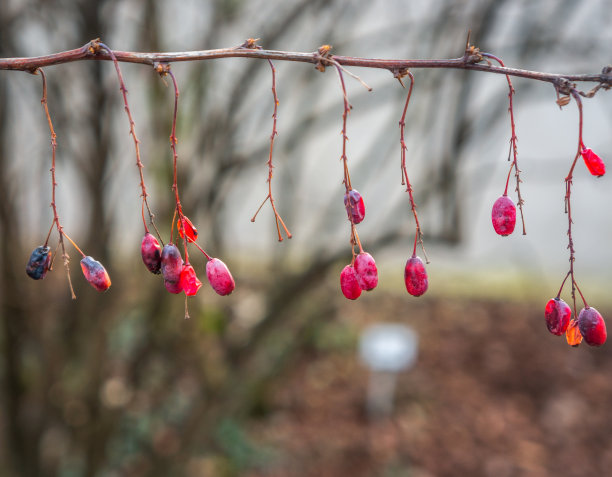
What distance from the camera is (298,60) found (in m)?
0.97

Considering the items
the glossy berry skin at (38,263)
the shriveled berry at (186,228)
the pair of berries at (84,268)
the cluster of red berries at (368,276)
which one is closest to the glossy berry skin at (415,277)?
the cluster of red berries at (368,276)

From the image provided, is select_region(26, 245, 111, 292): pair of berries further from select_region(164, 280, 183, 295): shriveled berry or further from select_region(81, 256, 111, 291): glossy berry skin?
select_region(164, 280, 183, 295): shriveled berry

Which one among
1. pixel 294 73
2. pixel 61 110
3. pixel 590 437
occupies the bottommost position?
pixel 590 437

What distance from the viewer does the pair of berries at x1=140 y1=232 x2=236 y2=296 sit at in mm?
1180

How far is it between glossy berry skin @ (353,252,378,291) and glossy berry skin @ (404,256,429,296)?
63 mm

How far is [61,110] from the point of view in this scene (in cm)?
329

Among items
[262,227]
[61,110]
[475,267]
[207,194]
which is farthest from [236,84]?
[475,267]

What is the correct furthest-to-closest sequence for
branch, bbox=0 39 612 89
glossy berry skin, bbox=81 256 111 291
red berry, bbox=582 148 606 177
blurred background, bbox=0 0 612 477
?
1. blurred background, bbox=0 0 612 477
2. glossy berry skin, bbox=81 256 111 291
3. red berry, bbox=582 148 606 177
4. branch, bbox=0 39 612 89

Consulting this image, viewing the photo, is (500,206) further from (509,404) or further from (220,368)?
(509,404)

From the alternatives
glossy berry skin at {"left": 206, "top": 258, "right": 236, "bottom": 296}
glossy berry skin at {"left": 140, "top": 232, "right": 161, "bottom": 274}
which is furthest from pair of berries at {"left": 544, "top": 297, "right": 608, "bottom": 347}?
glossy berry skin at {"left": 140, "top": 232, "right": 161, "bottom": 274}

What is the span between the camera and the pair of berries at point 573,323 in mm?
1173

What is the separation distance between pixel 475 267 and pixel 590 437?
10.9 feet

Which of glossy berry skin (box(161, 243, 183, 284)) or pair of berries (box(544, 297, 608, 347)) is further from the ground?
glossy berry skin (box(161, 243, 183, 284))

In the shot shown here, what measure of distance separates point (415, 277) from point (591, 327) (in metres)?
0.31
